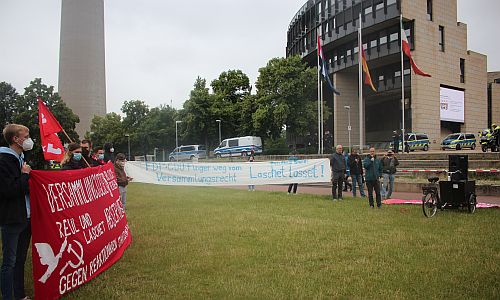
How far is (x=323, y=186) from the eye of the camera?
20.9 metres

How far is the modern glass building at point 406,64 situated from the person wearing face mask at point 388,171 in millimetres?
29025

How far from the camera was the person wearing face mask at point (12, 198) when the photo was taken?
417cm

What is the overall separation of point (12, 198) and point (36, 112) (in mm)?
51600

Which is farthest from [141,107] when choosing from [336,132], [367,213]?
[367,213]

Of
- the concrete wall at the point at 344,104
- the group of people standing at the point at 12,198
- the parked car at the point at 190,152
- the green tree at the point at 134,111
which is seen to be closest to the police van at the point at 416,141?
the concrete wall at the point at 344,104

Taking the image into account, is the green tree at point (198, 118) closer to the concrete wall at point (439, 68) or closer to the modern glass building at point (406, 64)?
the modern glass building at point (406, 64)

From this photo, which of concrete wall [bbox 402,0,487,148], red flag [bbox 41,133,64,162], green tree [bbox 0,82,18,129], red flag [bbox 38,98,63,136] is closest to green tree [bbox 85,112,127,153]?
green tree [bbox 0,82,18,129]

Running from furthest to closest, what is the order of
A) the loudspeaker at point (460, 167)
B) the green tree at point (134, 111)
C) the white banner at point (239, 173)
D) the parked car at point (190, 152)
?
the green tree at point (134, 111)
the parked car at point (190, 152)
the white banner at point (239, 173)
the loudspeaker at point (460, 167)

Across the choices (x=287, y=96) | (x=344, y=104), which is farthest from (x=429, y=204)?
(x=344, y=104)

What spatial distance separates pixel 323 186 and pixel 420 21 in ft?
101

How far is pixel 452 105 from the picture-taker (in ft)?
→ 151

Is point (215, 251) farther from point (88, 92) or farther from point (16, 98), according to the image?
point (88, 92)

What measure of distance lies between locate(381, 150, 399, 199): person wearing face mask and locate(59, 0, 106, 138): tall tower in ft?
362

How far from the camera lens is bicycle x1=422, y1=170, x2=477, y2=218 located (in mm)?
10445
